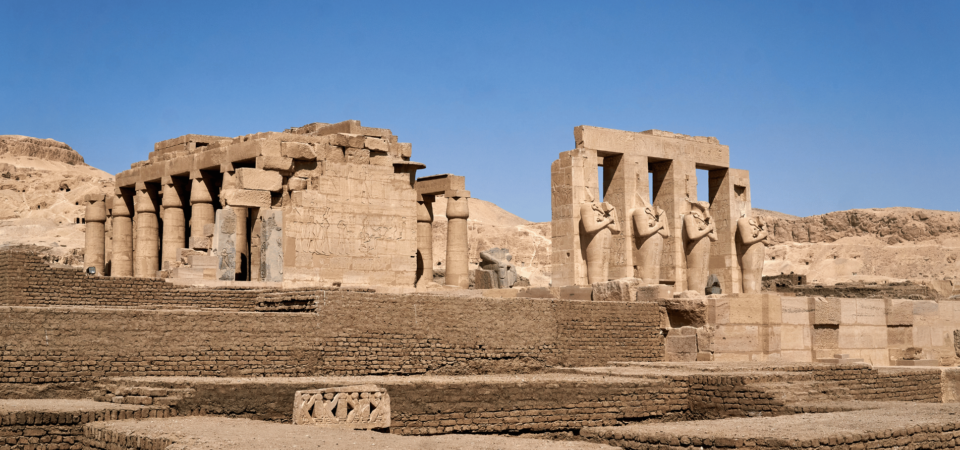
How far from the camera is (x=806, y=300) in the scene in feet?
62.2

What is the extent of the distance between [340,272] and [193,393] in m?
11.0

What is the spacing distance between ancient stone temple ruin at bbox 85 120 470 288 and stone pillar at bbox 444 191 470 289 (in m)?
3.10

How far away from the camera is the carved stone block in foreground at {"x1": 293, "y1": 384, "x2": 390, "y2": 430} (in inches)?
400

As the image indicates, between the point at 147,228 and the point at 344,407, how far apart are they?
60.8 feet

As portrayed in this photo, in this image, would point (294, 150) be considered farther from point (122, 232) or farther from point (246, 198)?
point (122, 232)

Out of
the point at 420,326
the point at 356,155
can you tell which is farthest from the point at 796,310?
the point at 356,155

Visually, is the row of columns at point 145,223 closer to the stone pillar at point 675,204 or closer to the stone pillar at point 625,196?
the stone pillar at point 625,196

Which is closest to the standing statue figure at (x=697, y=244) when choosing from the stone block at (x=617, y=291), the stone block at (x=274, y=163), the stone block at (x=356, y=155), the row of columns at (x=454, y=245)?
the row of columns at (x=454, y=245)

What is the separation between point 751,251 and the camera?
27922 millimetres

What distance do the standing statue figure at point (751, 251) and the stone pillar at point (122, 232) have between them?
16854 millimetres

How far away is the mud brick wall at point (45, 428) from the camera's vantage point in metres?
9.68

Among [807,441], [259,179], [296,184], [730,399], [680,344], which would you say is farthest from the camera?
[296,184]

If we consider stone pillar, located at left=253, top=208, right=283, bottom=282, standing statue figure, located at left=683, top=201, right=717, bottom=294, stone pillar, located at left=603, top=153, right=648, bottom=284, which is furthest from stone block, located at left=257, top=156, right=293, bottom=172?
standing statue figure, located at left=683, top=201, right=717, bottom=294

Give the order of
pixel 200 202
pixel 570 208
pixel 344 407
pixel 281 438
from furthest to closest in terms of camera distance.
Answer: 1. pixel 200 202
2. pixel 570 208
3. pixel 344 407
4. pixel 281 438
